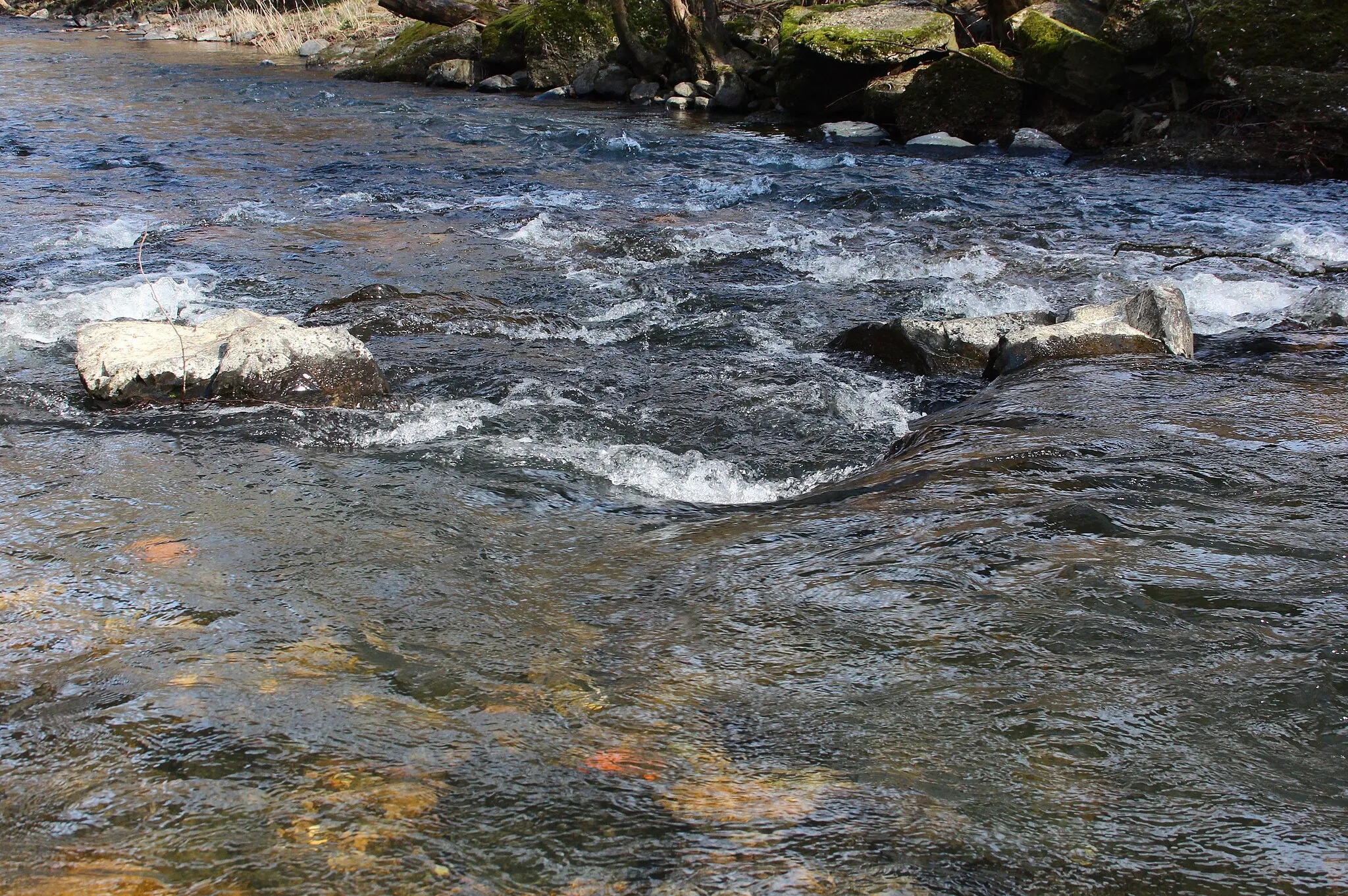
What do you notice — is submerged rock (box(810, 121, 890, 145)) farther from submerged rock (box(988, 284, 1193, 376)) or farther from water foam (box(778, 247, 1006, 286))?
submerged rock (box(988, 284, 1193, 376))

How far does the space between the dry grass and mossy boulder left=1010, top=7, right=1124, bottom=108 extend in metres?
15.1

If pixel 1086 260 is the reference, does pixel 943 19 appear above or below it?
above

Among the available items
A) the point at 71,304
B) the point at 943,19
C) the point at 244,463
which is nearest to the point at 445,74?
the point at 943,19

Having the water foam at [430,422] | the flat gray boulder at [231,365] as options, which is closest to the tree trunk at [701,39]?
the flat gray boulder at [231,365]

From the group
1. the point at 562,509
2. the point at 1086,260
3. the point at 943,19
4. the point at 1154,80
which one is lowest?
the point at 562,509

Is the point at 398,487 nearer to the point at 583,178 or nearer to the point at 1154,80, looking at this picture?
the point at 583,178

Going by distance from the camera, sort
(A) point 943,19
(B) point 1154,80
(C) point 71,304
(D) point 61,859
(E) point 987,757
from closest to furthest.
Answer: (D) point 61,859 < (E) point 987,757 < (C) point 71,304 < (B) point 1154,80 < (A) point 943,19

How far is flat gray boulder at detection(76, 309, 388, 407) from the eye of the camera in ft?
13.4

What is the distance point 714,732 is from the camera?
190 cm

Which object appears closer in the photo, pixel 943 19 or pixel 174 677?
pixel 174 677

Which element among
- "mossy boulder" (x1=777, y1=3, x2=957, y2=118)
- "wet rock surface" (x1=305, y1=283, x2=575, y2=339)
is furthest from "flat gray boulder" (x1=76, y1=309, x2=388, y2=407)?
"mossy boulder" (x1=777, y1=3, x2=957, y2=118)

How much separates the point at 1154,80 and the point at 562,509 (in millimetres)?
10923

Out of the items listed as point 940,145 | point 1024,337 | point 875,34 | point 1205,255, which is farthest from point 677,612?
point 875,34

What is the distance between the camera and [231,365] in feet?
13.7
